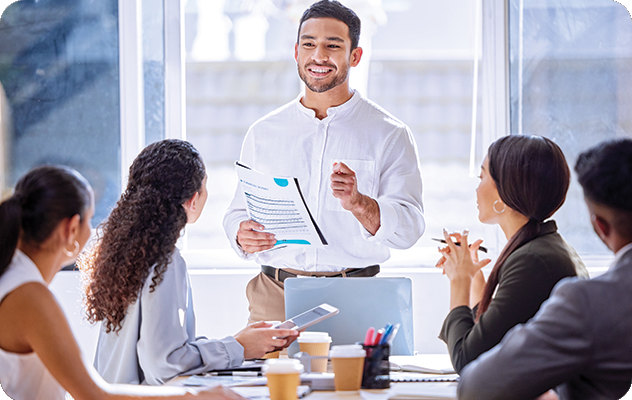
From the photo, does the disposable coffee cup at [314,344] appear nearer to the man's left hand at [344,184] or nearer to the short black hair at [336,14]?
the man's left hand at [344,184]

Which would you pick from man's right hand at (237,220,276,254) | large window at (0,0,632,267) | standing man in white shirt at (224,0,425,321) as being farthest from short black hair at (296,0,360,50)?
man's right hand at (237,220,276,254)

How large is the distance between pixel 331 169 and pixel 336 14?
68 cm

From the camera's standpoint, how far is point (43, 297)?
4.31 ft

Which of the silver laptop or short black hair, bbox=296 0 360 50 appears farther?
short black hair, bbox=296 0 360 50

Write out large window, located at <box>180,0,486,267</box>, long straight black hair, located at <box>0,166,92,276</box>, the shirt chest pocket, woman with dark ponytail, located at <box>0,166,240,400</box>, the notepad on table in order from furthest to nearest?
1. large window, located at <box>180,0,486,267</box>
2. the shirt chest pocket
3. the notepad on table
4. long straight black hair, located at <box>0,166,92,276</box>
5. woman with dark ponytail, located at <box>0,166,240,400</box>

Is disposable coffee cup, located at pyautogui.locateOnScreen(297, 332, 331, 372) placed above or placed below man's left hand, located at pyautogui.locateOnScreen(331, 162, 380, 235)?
below

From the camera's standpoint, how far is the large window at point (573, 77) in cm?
337

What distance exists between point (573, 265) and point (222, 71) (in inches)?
97.4

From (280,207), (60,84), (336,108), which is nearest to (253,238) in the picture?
(280,207)

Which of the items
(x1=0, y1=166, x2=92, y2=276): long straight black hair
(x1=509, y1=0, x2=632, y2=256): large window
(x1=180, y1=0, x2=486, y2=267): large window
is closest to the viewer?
(x1=0, y1=166, x2=92, y2=276): long straight black hair

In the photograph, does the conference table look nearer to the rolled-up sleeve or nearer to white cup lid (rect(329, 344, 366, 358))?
white cup lid (rect(329, 344, 366, 358))

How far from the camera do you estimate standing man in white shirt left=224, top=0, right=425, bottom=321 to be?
246 cm

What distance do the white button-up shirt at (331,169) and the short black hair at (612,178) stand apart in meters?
1.15

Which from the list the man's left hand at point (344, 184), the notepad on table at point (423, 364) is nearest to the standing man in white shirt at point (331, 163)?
the man's left hand at point (344, 184)
